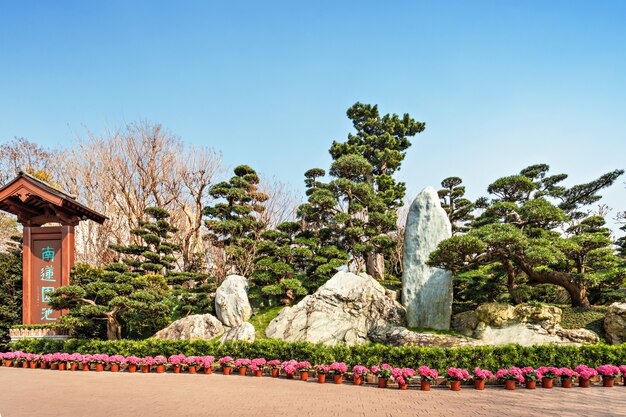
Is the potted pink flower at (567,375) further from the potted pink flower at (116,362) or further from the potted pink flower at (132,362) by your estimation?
the potted pink flower at (116,362)

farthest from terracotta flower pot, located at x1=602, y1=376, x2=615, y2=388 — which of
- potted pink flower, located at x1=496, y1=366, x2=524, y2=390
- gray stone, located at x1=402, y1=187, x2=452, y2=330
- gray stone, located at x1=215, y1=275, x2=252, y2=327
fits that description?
gray stone, located at x1=215, y1=275, x2=252, y2=327

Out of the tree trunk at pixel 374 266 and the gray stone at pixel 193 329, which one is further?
the tree trunk at pixel 374 266

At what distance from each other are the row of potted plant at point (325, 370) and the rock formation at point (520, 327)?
2.70m

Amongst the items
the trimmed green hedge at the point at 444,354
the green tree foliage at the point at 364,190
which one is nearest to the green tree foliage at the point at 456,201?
the green tree foliage at the point at 364,190

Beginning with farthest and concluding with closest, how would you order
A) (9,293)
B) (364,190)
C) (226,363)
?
1. (364,190)
2. (9,293)
3. (226,363)

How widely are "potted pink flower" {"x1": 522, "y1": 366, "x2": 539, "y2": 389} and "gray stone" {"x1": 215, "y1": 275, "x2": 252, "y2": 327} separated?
30.1 feet

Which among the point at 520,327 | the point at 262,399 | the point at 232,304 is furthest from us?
the point at 232,304

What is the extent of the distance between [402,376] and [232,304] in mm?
7776

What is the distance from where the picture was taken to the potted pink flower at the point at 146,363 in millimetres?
10723

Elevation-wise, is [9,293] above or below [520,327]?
above

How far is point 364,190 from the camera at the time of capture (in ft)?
55.9

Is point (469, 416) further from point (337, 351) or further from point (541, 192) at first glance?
point (541, 192)

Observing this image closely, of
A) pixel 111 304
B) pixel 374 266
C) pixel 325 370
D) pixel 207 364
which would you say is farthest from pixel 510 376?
pixel 111 304

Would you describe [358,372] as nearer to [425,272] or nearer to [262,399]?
[262,399]
